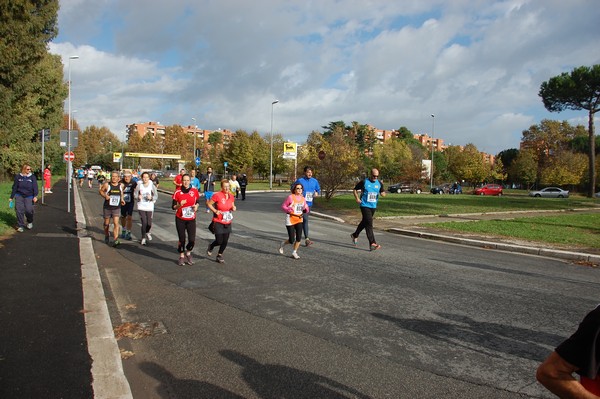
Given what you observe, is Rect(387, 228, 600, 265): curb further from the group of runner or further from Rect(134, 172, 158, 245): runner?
Rect(134, 172, 158, 245): runner

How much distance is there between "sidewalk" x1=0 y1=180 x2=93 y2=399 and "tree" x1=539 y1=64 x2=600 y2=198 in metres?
50.3

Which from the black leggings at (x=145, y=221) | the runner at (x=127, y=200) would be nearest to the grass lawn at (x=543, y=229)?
the black leggings at (x=145, y=221)

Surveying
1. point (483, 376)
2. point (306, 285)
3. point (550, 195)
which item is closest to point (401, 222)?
point (306, 285)

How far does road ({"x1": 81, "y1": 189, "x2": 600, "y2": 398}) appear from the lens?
3.47 meters

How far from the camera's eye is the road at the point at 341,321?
11.4 ft

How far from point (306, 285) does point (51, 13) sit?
62.0 feet

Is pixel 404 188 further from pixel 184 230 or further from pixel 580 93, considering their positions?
pixel 184 230

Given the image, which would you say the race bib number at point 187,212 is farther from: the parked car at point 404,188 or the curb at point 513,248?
the parked car at point 404,188

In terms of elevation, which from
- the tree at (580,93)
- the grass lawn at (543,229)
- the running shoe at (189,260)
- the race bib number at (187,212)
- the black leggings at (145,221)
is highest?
the tree at (580,93)

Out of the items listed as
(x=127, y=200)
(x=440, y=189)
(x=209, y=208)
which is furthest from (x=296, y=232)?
(x=440, y=189)

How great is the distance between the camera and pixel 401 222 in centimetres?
1585

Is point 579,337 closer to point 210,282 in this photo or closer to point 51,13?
point 210,282

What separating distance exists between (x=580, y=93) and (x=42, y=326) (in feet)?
176

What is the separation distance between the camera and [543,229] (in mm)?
14312
